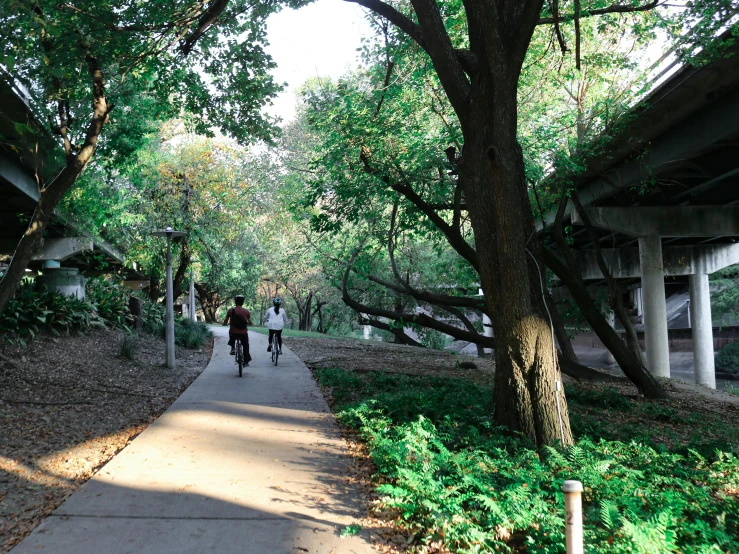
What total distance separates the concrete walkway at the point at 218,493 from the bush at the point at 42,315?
6.84m

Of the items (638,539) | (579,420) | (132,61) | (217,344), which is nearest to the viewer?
(638,539)

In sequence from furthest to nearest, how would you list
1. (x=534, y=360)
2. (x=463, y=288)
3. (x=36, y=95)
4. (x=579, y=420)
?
(x=463, y=288) → (x=36, y=95) → (x=579, y=420) → (x=534, y=360)

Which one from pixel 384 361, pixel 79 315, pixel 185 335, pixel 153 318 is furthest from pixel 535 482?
pixel 153 318

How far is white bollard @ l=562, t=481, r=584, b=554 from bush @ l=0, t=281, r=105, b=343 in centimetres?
1376

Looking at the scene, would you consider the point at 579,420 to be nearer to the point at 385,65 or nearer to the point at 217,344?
the point at 385,65

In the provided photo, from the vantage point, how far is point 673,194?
2012cm

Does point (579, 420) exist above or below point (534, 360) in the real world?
below

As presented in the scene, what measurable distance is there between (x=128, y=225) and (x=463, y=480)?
2148 cm

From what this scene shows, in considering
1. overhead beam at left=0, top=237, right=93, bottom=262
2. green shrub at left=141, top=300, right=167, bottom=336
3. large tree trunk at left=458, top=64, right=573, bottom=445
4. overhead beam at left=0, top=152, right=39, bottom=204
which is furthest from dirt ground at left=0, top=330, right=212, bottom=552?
overhead beam at left=0, top=237, right=93, bottom=262

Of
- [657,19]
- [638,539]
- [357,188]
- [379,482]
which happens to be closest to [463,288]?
[357,188]

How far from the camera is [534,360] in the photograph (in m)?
7.18

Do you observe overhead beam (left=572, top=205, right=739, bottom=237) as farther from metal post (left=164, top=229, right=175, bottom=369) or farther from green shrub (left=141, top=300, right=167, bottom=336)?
green shrub (left=141, top=300, right=167, bottom=336)

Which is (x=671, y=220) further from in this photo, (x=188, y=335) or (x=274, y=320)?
(x=188, y=335)

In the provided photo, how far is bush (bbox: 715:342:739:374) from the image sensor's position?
118 ft
